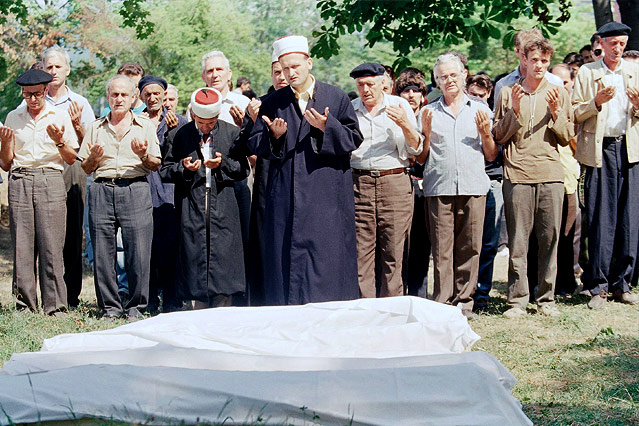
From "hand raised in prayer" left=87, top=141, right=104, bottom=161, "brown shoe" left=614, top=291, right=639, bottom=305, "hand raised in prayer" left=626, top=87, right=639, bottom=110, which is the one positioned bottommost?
"brown shoe" left=614, top=291, right=639, bottom=305

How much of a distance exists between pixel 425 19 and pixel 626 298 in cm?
530

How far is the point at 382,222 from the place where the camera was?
310 inches

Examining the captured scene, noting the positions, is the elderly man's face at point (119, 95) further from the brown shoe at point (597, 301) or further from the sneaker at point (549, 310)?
the brown shoe at point (597, 301)

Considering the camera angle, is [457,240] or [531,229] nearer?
[457,240]

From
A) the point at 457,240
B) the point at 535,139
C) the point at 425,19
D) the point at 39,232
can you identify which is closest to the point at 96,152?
the point at 39,232

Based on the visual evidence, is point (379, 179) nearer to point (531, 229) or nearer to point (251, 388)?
point (531, 229)

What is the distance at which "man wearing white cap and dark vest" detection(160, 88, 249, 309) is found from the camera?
7660 millimetres

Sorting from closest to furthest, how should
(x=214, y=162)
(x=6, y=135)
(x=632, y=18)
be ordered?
(x=214, y=162)
(x=6, y=135)
(x=632, y=18)

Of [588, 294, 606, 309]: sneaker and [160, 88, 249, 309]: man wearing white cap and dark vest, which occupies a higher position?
[160, 88, 249, 309]: man wearing white cap and dark vest

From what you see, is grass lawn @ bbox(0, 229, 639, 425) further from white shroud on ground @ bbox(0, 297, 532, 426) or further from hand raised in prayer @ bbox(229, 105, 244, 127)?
hand raised in prayer @ bbox(229, 105, 244, 127)

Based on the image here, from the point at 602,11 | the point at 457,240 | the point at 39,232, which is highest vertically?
the point at 602,11

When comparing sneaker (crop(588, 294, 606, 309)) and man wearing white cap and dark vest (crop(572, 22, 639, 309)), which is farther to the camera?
man wearing white cap and dark vest (crop(572, 22, 639, 309))

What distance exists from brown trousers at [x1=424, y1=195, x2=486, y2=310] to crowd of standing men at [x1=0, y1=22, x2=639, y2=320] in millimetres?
14

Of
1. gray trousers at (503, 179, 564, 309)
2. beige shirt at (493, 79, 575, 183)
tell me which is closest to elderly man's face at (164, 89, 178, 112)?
beige shirt at (493, 79, 575, 183)
